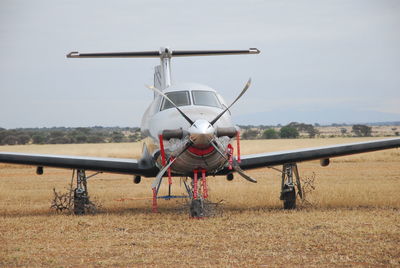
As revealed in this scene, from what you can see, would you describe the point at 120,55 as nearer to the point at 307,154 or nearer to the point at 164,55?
the point at 164,55

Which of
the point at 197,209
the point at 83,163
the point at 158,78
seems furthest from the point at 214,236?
the point at 158,78

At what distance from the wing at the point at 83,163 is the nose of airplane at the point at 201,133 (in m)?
3.74

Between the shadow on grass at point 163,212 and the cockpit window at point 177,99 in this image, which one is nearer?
the cockpit window at point 177,99

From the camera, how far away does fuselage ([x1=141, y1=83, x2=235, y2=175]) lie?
12695 millimetres

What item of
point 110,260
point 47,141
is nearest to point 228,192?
point 110,260

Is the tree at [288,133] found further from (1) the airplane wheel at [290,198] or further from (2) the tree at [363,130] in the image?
(1) the airplane wheel at [290,198]

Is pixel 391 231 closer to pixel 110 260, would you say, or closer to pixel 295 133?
pixel 110 260

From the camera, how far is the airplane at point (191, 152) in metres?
13.1

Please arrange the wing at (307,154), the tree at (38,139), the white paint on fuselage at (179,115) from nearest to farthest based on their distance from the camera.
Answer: the white paint on fuselage at (179,115), the wing at (307,154), the tree at (38,139)

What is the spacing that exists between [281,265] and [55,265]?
10.5ft

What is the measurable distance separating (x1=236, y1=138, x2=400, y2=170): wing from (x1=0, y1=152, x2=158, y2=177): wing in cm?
266

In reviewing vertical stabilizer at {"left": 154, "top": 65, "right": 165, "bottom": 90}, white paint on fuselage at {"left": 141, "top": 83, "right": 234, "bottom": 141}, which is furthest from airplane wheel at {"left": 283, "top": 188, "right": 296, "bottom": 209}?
vertical stabilizer at {"left": 154, "top": 65, "right": 165, "bottom": 90}

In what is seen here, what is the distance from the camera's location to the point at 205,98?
581 inches

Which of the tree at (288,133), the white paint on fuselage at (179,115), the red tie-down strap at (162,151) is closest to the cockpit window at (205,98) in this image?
the white paint on fuselage at (179,115)
